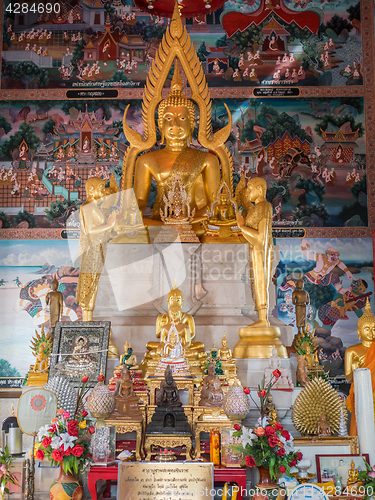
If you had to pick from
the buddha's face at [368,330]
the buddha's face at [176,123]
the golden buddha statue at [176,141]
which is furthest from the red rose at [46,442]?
the buddha's face at [176,123]

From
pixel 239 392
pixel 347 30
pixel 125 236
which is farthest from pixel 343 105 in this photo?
pixel 239 392

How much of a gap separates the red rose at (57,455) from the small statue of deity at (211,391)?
3.24ft

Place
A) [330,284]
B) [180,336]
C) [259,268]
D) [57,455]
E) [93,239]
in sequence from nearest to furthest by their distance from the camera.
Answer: [57,455] < [180,336] < [259,268] < [93,239] < [330,284]

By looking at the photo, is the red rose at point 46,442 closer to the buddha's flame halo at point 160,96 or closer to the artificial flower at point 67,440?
the artificial flower at point 67,440

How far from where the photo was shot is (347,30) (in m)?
8.47

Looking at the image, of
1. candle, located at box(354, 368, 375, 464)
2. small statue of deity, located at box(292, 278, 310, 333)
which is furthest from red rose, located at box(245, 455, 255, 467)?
small statue of deity, located at box(292, 278, 310, 333)

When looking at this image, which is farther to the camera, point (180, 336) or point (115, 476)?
point (180, 336)

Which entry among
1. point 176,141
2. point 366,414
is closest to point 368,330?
point 366,414

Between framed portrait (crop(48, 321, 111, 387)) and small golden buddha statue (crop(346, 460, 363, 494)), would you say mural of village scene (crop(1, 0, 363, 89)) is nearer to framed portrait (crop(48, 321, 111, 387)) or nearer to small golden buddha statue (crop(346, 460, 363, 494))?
framed portrait (crop(48, 321, 111, 387))

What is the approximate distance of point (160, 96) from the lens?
6.08 m

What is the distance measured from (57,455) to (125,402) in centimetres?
65

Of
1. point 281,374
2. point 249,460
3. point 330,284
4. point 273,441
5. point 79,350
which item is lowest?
point 249,460

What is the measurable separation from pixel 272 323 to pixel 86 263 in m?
1.61

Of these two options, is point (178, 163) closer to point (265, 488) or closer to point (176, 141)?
point (176, 141)
